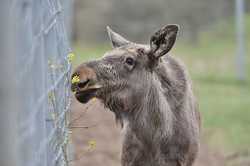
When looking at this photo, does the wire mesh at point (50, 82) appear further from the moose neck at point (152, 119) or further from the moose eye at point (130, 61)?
the moose neck at point (152, 119)

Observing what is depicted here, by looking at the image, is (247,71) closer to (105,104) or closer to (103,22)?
(103,22)

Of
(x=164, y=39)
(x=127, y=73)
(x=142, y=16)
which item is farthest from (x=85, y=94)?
(x=142, y=16)

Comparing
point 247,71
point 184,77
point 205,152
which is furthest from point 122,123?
point 247,71

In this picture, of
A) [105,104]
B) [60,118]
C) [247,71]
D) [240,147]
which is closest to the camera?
[60,118]

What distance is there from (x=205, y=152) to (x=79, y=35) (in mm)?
14458

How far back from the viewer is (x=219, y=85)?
20.1m

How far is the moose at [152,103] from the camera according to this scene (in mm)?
5988

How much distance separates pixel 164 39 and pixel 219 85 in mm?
14306

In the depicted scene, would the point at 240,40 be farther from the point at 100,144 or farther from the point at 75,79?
the point at 75,79

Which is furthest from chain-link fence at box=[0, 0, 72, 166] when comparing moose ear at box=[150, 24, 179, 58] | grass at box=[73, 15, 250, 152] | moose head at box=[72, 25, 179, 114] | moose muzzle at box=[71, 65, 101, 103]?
grass at box=[73, 15, 250, 152]

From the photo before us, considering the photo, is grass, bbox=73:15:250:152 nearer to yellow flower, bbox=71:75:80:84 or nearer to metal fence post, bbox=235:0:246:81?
metal fence post, bbox=235:0:246:81

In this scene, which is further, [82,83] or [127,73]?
[127,73]

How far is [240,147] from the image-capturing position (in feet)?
39.2

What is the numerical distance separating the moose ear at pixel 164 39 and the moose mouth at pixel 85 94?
79 centimetres
